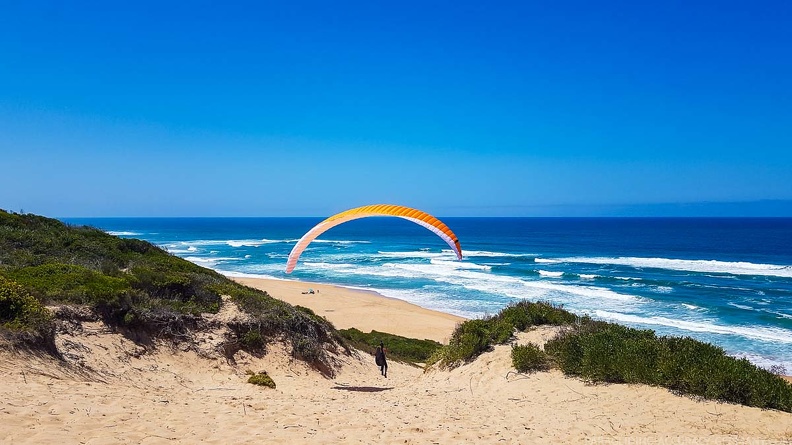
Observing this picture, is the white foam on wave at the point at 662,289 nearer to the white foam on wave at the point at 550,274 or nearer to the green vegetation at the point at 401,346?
the white foam on wave at the point at 550,274

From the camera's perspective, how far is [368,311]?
31469 millimetres

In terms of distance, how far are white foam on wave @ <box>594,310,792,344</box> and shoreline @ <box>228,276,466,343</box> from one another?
9.09 m

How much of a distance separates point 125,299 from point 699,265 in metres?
55.1

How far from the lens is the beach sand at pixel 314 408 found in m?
5.95

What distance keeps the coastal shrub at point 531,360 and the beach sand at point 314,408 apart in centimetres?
22

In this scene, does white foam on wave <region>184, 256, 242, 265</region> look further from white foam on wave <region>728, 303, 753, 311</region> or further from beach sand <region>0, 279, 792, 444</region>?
beach sand <region>0, 279, 792, 444</region>

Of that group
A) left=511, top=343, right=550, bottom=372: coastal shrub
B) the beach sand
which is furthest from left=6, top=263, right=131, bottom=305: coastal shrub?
left=511, top=343, right=550, bottom=372: coastal shrub

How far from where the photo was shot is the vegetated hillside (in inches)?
344

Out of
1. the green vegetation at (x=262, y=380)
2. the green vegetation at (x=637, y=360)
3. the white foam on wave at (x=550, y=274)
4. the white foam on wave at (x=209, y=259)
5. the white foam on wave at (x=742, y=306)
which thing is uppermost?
the green vegetation at (x=637, y=360)

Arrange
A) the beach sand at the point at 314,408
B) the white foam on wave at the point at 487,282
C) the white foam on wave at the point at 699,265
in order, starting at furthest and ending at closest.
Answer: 1. the white foam on wave at the point at 699,265
2. the white foam on wave at the point at 487,282
3. the beach sand at the point at 314,408

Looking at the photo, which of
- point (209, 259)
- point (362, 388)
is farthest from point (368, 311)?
point (209, 259)

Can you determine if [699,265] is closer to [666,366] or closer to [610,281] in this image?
[610,281]

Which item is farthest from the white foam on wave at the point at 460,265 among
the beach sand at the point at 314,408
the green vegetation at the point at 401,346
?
the beach sand at the point at 314,408

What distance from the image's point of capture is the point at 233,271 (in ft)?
167
